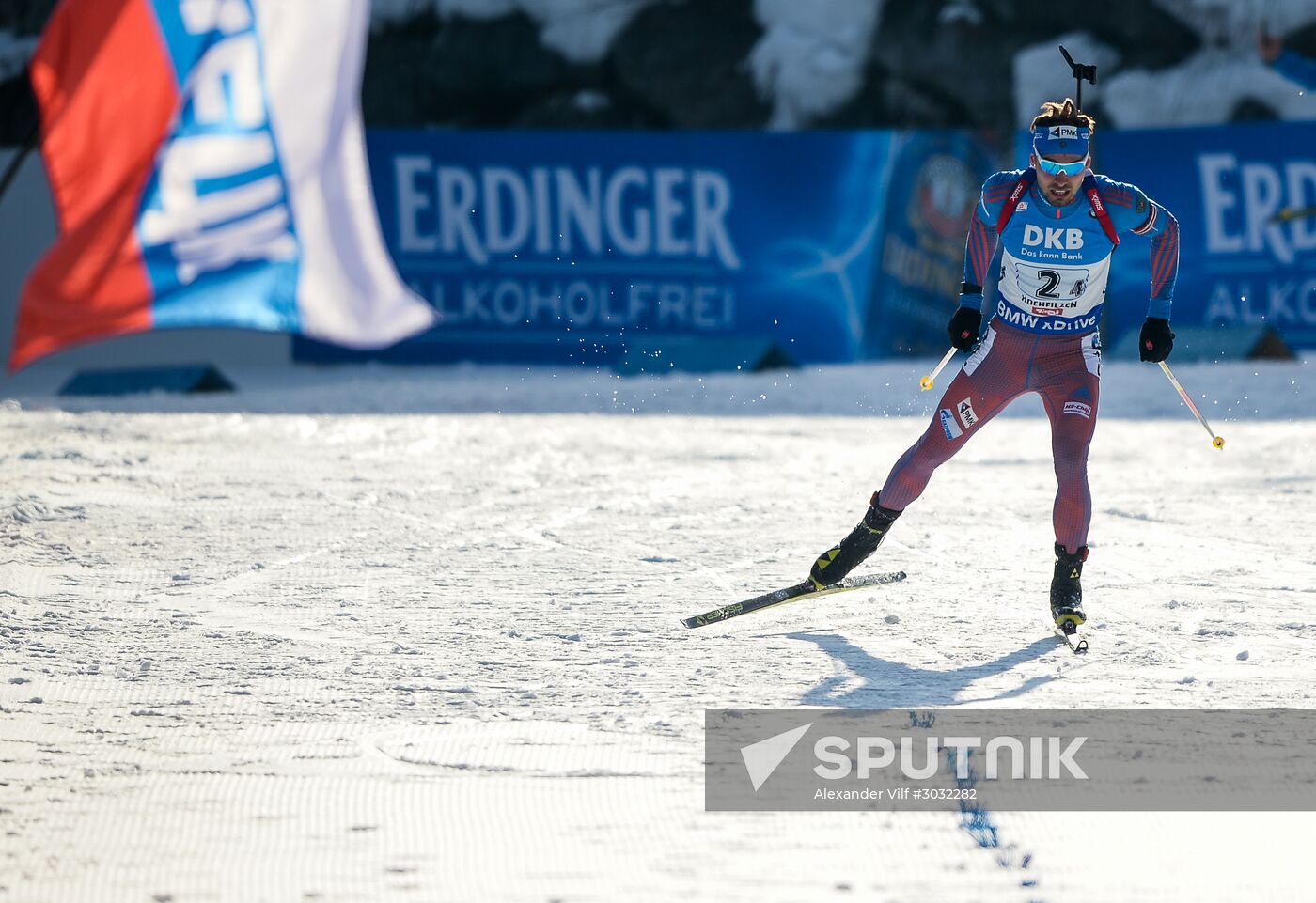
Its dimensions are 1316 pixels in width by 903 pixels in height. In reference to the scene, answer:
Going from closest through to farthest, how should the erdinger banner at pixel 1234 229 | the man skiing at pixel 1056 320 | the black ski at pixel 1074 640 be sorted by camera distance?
the black ski at pixel 1074 640
the man skiing at pixel 1056 320
the erdinger banner at pixel 1234 229

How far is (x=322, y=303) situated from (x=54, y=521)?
5114 millimetres

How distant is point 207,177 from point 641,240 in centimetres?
481

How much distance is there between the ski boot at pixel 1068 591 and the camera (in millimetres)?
5125

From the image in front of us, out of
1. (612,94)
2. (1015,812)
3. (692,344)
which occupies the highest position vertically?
(612,94)

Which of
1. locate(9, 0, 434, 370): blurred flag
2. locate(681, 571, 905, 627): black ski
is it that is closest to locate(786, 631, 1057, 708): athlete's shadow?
locate(681, 571, 905, 627): black ski

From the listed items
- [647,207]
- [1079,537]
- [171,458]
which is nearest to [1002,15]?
[647,207]

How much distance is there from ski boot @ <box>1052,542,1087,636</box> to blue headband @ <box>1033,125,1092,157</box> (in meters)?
1.43

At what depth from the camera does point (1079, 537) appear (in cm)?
529

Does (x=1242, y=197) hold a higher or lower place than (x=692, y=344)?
higher

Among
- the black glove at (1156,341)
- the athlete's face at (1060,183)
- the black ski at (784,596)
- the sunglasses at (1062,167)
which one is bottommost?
the black ski at (784,596)

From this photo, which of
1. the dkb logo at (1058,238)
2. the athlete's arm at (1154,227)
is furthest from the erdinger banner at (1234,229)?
A: the dkb logo at (1058,238)

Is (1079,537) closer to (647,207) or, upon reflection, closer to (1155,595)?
(1155,595)

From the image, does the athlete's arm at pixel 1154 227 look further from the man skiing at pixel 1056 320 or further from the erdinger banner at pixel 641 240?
the erdinger banner at pixel 641 240

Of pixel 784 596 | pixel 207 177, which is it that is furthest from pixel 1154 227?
pixel 207 177
